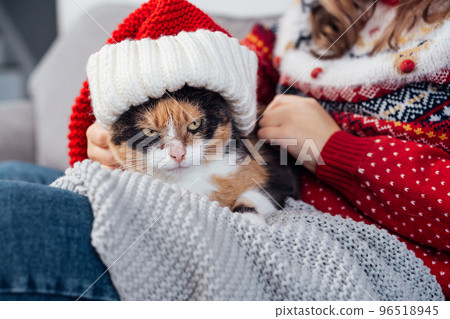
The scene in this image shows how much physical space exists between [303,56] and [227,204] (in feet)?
1.28

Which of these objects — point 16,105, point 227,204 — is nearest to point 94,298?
point 227,204

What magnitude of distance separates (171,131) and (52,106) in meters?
0.73

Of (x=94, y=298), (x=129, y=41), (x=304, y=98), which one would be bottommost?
(x=94, y=298)

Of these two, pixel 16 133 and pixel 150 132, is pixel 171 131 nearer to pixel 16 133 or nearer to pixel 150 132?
pixel 150 132

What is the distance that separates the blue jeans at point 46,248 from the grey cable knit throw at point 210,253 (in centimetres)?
2

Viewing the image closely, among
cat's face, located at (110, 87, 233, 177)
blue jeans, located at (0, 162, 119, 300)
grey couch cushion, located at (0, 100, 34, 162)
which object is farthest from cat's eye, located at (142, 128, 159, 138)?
grey couch cushion, located at (0, 100, 34, 162)

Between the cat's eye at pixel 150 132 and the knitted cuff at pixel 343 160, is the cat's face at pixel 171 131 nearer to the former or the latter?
the cat's eye at pixel 150 132

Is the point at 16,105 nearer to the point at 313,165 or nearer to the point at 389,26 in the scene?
the point at 313,165

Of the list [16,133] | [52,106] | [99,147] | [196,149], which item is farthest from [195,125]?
[16,133]

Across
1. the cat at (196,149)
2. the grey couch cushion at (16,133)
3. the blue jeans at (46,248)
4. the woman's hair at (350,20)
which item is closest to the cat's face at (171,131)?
the cat at (196,149)

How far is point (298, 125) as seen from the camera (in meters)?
0.77

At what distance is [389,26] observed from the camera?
775 mm

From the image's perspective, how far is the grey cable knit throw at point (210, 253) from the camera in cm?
46

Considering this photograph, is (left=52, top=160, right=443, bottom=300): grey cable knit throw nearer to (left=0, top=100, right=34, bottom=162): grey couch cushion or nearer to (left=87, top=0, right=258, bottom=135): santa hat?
(left=87, top=0, right=258, bottom=135): santa hat
